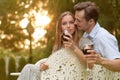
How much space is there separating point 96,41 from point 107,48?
0.09m

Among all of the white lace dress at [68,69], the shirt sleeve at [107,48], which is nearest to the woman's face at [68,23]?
the shirt sleeve at [107,48]

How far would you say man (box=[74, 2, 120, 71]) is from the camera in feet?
7.33

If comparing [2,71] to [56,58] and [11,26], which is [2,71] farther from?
[56,58]

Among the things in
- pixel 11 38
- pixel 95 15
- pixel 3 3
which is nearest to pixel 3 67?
pixel 11 38

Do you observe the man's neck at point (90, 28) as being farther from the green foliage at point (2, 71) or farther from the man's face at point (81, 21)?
the green foliage at point (2, 71)

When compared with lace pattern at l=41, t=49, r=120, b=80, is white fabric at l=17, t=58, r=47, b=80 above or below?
below

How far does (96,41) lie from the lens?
240 centimetres

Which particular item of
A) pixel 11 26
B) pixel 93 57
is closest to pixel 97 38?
pixel 93 57

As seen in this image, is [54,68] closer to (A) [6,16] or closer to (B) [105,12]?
(B) [105,12]

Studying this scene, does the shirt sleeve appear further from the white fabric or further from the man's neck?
the white fabric

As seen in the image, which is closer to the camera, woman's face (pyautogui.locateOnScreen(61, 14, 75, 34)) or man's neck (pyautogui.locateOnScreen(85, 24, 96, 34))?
man's neck (pyautogui.locateOnScreen(85, 24, 96, 34))

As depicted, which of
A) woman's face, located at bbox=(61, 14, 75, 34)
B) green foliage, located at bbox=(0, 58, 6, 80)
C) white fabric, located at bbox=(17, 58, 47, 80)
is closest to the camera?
white fabric, located at bbox=(17, 58, 47, 80)

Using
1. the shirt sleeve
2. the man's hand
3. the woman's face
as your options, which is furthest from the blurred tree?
the man's hand

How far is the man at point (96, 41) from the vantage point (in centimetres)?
219
